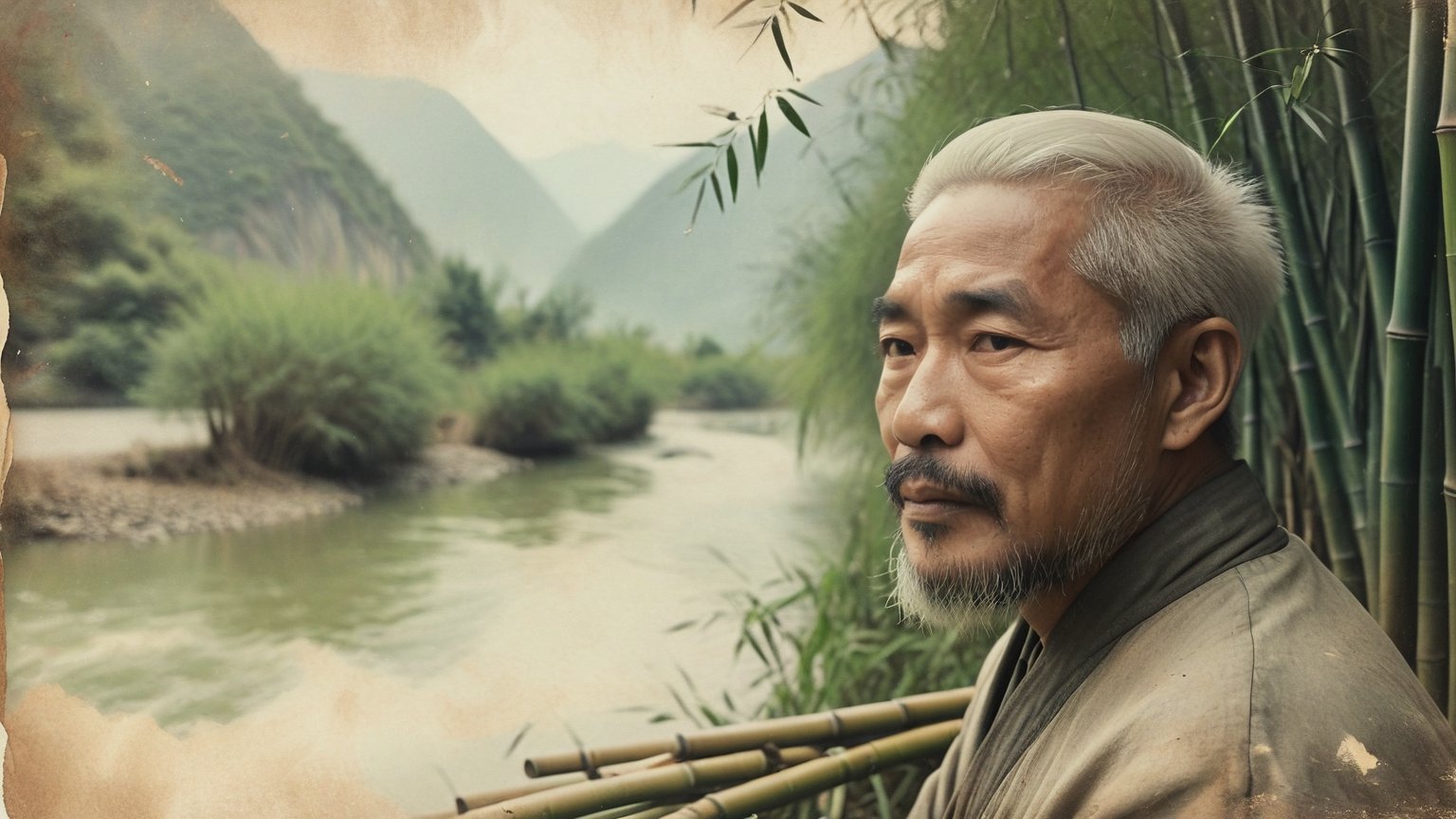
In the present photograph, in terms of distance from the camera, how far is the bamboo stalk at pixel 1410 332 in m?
1.05

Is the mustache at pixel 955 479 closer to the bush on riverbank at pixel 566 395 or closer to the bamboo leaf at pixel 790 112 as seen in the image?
the bamboo leaf at pixel 790 112

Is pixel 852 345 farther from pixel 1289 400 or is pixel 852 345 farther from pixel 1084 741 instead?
pixel 1084 741

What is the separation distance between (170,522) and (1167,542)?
1478 mm

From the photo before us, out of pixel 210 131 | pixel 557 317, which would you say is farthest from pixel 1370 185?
pixel 210 131

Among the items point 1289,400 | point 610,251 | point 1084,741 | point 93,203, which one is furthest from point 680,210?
point 1084,741

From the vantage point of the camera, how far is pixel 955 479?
925 mm

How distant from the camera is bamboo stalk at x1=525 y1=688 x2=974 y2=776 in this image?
1373mm

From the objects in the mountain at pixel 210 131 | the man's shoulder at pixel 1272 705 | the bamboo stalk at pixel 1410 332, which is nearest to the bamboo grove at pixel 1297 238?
the bamboo stalk at pixel 1410 332

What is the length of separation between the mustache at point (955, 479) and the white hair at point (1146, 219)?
0.53 feet

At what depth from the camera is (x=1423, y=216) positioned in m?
1.06

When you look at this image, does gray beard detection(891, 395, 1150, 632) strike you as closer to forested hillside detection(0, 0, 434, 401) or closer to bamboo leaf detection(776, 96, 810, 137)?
bamboo leaf detection(776, 96, 810, 137)

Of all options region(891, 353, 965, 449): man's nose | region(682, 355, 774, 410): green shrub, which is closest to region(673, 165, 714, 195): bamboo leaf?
region(682, 355, 774, 410): green shrub

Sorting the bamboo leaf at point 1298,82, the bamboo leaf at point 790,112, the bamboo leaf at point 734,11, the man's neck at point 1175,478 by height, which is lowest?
the man's neck at point 1175,478

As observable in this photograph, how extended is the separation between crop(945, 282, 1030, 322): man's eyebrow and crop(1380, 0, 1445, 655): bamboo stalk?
46 cm
